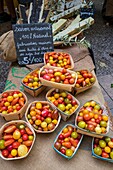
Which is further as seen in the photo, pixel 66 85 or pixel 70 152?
A: pixel 66 85

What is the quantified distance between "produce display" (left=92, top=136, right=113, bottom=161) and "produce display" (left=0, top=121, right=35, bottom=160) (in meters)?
0.43

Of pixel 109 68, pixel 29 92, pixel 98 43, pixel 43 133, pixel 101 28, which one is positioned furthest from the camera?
pixel 101 28

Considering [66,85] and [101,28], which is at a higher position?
[66,85]

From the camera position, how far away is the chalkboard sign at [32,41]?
5.99 ft

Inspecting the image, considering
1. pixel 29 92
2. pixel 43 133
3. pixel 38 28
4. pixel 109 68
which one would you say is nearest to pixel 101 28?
pixel 109 68

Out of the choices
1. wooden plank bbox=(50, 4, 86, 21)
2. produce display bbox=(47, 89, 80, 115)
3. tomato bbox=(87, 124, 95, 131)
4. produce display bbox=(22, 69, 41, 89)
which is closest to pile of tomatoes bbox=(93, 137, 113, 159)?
tomato bbox=(87, 124, 95, 131)

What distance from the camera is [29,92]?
1.61m

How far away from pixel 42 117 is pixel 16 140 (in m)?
0.24

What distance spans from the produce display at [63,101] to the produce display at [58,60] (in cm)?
31

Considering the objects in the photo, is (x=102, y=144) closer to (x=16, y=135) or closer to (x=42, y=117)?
(x=42, y=117)

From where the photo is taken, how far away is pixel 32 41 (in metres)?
1.88

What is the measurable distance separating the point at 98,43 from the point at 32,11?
7.28ft

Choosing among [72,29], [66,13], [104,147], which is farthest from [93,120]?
[66,13]

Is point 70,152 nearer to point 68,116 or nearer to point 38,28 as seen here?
point 68,116
